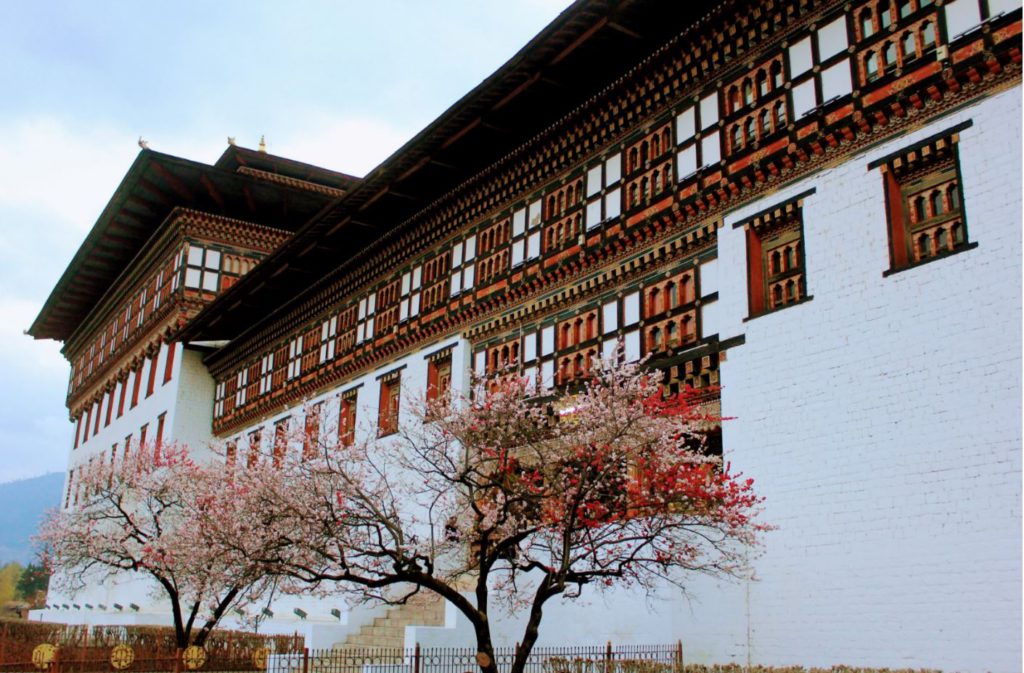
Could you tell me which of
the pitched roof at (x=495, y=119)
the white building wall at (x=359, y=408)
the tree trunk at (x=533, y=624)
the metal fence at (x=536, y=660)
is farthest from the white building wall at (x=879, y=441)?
the white building wall at (x=359, y=408)

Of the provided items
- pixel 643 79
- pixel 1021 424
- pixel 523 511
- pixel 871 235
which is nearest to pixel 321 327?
pixel 643 79

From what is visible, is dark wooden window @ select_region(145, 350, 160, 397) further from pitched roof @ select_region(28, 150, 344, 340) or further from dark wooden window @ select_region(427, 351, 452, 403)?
dark wooden window @ select_region(427, 351, 452, 403)

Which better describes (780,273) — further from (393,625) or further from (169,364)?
(169,364)

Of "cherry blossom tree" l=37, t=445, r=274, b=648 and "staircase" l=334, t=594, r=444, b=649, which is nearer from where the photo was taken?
"cherry blossom tree" l=37, t=445, r=274, b=648

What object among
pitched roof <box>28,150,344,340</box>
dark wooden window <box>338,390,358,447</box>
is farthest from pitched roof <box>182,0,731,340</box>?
pitched roof <box>28,150,344,340</box>

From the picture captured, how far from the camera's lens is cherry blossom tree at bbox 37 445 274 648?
14834 millimetres

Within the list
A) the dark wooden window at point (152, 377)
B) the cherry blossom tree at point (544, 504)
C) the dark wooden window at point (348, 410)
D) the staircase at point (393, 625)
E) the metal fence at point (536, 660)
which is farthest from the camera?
the dark wooden window at point (152, 377)

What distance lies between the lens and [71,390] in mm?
55781

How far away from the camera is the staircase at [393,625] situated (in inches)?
707

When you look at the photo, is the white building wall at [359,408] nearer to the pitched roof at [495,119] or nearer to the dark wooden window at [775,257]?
the pitched roof at [495,119]

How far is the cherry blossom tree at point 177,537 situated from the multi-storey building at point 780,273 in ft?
9.39

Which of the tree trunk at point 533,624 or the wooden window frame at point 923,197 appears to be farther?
the wooden window frame at point 923,197

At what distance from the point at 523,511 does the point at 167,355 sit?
29254mm

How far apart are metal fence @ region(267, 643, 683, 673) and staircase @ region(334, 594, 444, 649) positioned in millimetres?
682
